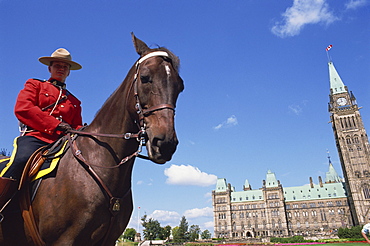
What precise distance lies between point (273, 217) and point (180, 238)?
47287 mm

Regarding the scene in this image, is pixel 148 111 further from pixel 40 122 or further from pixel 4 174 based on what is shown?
pixel 4 174

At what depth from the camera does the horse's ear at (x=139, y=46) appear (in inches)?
132

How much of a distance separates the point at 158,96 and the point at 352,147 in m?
112

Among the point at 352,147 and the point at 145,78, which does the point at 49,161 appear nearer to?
the point at 145,78

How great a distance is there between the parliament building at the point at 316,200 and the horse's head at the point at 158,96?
101417 millimetres

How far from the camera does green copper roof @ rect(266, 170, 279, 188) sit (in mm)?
114756

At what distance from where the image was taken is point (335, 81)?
105812mm

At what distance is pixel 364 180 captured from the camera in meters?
92.2

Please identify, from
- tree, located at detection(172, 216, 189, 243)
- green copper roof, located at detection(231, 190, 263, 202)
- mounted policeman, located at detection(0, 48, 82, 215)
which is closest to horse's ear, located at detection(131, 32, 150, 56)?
mounted policeman, located at detection(0, 48, 82, 215)

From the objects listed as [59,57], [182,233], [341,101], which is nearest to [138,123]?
[59,57]

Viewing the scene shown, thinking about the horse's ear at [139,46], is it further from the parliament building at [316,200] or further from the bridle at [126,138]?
the parliament building at [316,200]

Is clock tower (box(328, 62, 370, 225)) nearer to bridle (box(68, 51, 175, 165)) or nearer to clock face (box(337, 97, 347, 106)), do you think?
clock face (box(337, 97, 347, 106))

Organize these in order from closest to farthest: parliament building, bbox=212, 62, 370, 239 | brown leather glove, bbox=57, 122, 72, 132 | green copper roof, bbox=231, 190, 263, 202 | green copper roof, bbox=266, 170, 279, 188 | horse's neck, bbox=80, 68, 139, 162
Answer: horse's neck, bbox=80, 68, 139, 162
brown leather glove, bbox=57, 122, 72, 132
parliament building, bbox=212, 62, 370, 239
green copper roof, bbox=231, 190, 263, 202
green copper roof, bbox=266, 170, 279, 188

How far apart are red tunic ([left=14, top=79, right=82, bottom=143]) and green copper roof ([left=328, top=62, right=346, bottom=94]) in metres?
118
